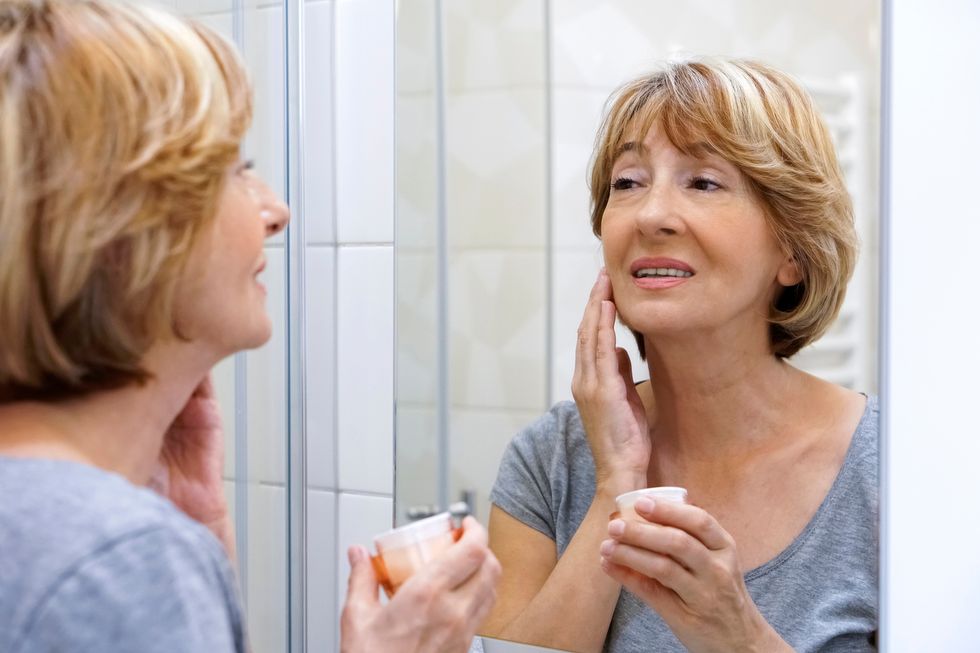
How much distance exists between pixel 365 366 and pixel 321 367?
0.19ft

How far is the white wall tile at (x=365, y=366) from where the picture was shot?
1.27m

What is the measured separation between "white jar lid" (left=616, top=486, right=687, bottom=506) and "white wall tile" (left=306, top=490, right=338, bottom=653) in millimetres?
529

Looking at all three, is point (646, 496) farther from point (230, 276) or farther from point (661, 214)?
point (230, 276)

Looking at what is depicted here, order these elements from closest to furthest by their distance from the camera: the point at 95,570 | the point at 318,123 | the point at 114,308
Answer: the point at 95,570 → the point at 114,308 → the point at 318,123

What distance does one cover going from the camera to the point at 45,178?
2.11 feet

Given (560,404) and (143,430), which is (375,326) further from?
(143,430)

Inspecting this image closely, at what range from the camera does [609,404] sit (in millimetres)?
960

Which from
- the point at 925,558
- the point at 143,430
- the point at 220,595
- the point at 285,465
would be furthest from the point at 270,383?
the point at 925,558

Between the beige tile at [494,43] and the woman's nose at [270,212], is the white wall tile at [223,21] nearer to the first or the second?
the beige tile at [494,43]

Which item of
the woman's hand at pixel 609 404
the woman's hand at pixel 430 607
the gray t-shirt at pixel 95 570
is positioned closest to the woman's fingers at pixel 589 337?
the woman's hand at pixel 609 404

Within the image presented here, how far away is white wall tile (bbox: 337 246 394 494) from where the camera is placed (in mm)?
1269

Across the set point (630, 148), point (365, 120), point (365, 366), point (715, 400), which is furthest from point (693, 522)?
point (365, 120)

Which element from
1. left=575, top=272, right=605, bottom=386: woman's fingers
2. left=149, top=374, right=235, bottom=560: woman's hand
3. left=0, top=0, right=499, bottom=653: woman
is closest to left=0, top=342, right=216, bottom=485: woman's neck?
left=0, top=0, right=499, bottom=653: woman

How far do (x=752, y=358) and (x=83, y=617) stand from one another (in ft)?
1.95
